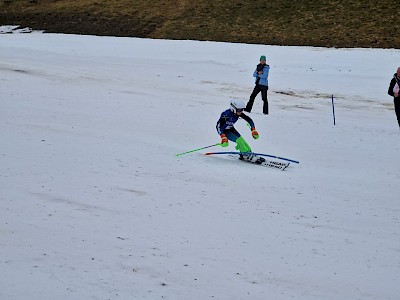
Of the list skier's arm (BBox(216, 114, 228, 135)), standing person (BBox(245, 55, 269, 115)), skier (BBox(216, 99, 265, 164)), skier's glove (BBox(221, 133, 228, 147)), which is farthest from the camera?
standing person (BBox(245, 55, 269, 115))

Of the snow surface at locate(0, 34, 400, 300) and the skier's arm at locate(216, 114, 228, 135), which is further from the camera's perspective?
the skier's arm at locate(216, 114, 228, 135)

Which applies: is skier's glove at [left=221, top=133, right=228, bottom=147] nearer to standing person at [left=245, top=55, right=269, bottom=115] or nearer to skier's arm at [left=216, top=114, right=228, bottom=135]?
skier's arm at [left=216, top=114, right=228, bottom=135]

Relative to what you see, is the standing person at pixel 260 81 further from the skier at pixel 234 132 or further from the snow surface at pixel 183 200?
the skier at pixel 234 132

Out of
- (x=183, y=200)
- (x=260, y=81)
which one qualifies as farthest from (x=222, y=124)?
(x=260, y=81)

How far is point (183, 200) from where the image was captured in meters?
8.53

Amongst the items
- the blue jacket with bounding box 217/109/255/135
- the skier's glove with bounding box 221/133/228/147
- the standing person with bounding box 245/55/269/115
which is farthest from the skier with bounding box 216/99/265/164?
the standing person with bounding box 245/55/269/115

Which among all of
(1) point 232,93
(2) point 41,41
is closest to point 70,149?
(1) point 232,93

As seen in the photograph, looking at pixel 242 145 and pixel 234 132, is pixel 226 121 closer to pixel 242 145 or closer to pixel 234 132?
pixel 234 132

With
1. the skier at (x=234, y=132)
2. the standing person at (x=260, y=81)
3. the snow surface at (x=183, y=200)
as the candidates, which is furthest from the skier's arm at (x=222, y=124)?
the standing person at (x=260, y=81)

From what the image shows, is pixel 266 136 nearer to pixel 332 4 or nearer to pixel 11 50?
pixel 11 50

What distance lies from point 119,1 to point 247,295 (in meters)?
48.8

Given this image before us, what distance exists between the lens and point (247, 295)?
584 centimetres

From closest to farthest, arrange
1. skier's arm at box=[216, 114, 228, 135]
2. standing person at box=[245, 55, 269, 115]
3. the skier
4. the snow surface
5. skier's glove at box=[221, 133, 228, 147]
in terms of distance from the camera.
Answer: the snow surface < skier's glove at box=[221, 133, 228, 147] < the skier < skier's arm at box=[216, 114, 228, 135] < standing person at box=[245, 55, 269, 115]

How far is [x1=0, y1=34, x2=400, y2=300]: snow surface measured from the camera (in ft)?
19.9
